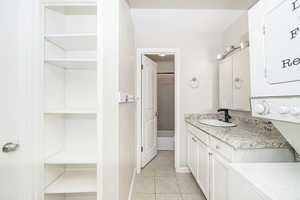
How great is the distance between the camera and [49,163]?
1370 millimetres

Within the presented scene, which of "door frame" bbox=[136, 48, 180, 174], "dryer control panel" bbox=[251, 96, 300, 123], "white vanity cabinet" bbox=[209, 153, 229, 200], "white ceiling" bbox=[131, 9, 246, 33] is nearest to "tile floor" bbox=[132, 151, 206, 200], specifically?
"door frame" bbox=[136, 48, 180, 174]

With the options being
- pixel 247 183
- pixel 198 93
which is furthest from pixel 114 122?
pixel 198 93

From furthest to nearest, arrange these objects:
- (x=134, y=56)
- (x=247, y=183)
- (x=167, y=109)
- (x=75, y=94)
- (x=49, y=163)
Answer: (x=167, y=109)
(x=134, y=56)
(x=75, y=94)
(x=49, y=163)
(x=247, y=183)

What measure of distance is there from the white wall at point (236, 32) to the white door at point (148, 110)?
55.7 inches

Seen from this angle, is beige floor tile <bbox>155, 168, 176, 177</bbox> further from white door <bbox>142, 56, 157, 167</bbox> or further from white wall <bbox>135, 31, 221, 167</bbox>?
white door <bbox>142, 56, 157, 167</bbox>

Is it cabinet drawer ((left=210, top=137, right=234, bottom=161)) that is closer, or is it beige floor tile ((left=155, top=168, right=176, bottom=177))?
cabinet drawer ((left=210, top=137, right=234, bottom=161))

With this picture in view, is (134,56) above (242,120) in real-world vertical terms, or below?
above

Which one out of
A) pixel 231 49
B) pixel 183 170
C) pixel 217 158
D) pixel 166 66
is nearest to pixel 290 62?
pixel 217 158

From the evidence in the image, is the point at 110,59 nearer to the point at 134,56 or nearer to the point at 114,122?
the point at 114,122

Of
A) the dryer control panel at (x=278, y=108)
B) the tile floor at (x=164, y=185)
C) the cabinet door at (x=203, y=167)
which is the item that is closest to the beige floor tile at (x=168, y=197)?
the tile floor at (x=164, y=185)

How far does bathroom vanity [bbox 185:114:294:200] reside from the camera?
1271mm

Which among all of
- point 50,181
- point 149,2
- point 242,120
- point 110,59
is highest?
point 149,2

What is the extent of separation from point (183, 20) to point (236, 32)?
2.72 ft

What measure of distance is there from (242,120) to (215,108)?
2.17 ft
